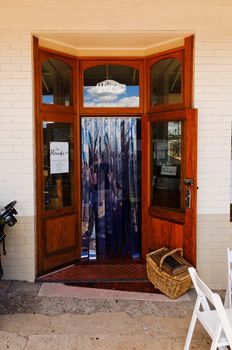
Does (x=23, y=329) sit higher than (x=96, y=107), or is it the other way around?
(x=96, y=107)

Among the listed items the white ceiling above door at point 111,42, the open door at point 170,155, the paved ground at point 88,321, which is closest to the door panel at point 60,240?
the paved ground at point 88,321

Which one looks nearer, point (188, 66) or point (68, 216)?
point (188, 66)

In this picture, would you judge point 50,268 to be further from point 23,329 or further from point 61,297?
point 23,329

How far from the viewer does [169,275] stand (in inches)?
137

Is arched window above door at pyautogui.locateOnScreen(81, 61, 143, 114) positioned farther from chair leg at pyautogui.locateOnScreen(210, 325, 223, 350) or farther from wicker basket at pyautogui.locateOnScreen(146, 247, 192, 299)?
chair leg at pyautogui.locateOnScreen(210, 325, 223, 350)

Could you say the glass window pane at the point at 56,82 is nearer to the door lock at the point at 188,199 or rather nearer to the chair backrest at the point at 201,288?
the door lock at the point at 188,199

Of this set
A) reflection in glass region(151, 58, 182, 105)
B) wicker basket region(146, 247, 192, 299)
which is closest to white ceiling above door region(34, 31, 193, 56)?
reflection in glass region(151, 58, 182, 105)

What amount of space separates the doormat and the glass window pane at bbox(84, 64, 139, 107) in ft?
6.46

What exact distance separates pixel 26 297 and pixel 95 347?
43.0 inches

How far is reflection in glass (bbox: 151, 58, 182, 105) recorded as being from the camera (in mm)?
3946

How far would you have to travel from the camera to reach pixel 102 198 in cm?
464

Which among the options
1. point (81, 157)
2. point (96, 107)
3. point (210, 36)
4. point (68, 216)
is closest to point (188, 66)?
point (210, 36)

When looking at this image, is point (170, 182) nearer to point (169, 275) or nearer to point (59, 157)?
point (169, 275)

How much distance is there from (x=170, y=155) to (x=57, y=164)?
1.31 metres
